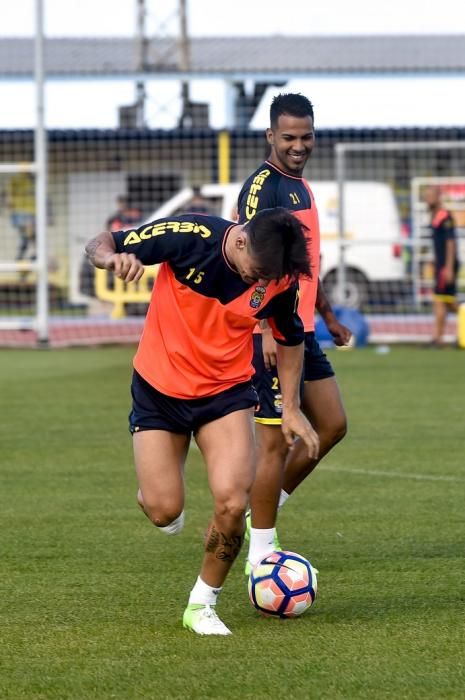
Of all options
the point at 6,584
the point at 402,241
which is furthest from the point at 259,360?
the point at 402,241

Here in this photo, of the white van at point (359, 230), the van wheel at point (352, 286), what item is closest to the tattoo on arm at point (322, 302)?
the white van at point (359, 230)

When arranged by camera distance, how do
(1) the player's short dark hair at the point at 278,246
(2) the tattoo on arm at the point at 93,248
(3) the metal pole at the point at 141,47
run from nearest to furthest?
1. (1) the player's short dark hair at the point at 278,246
2. (2) the tattoo on arm at the point at 93,248
3. (3) the metal pole at the point at 141,47

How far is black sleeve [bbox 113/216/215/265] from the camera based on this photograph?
5.40 meters

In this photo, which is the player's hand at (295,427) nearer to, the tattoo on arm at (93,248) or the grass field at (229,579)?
the grass field at (229,579)

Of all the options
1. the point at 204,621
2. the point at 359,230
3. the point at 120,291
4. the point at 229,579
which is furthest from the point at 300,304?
the point at 359,230

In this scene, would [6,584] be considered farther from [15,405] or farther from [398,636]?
[15,405]

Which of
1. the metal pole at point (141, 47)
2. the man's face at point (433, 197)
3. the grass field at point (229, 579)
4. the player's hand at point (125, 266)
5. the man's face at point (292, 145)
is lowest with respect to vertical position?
the grass field at point (229, 579)

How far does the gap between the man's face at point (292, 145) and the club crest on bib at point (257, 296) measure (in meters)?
1.36

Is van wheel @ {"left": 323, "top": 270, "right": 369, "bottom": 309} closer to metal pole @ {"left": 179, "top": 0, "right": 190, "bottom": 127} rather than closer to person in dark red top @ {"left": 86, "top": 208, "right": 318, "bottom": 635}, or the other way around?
metal pole @ {"left": 179, "top": 0, "right": 190, "bottom": 127}

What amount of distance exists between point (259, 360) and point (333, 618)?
144 centimetres

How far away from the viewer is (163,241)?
5.41 meters

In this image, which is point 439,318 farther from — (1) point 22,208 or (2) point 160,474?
(2) point 160,474

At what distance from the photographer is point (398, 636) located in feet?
17.6

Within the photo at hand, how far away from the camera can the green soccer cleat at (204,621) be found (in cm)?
542
